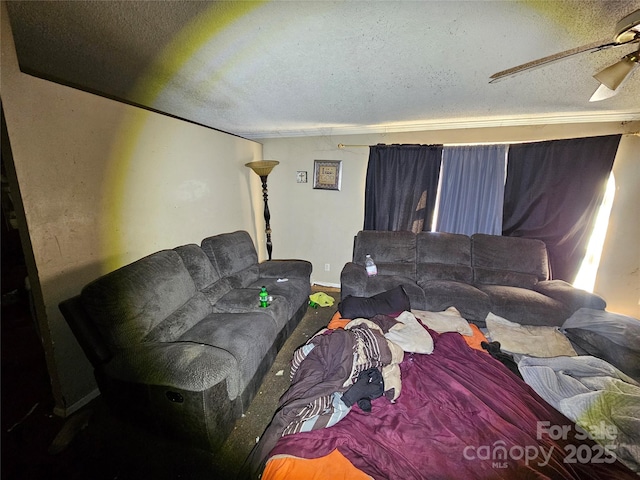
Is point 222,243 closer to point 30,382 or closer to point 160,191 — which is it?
point 160,191

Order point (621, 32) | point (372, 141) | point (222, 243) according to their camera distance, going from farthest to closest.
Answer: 1. point (372, 141)
2. point (222, 243)
3. point (621, 32)

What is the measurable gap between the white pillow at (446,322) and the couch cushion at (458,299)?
0.35 meters

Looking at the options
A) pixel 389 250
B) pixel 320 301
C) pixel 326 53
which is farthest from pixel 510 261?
pixel 326 53

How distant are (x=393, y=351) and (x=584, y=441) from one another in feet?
2.83

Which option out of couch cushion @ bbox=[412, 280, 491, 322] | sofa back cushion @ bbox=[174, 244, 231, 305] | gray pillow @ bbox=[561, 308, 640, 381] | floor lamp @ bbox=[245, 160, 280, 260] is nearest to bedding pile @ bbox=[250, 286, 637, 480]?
gray pillow @ bbox=[561, 308, 640, 381]

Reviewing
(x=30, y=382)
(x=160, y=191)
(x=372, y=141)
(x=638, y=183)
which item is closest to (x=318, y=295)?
(x=160, y=191)

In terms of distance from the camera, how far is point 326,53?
4.67ft

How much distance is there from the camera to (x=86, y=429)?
1.43 metres

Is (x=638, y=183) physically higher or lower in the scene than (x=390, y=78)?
lower

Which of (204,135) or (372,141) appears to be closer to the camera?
(204,135)

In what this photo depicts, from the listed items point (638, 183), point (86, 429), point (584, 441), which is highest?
point (638, 183)

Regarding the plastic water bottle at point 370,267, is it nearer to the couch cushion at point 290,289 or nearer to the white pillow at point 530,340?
the couch cushion at point 290,289

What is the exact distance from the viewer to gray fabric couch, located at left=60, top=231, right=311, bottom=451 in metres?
1.23

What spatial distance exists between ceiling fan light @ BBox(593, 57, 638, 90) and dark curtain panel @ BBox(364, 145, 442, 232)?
1852 millimetres
